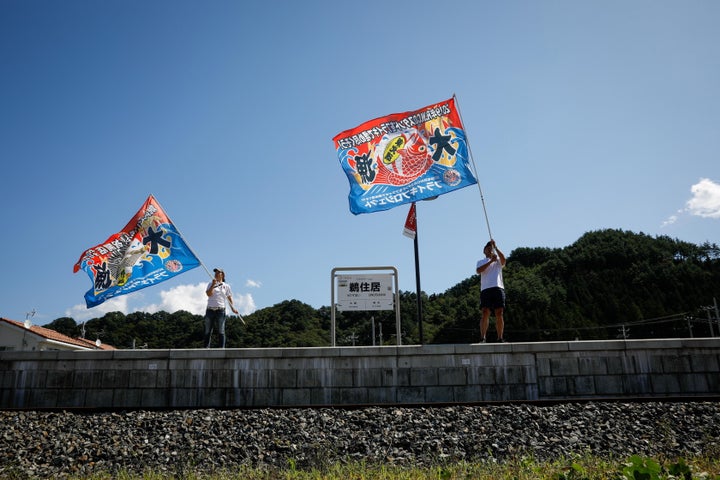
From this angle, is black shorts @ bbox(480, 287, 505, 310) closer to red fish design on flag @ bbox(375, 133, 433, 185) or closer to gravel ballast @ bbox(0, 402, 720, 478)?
gravel ballast @ bbox(0, 402, 720, 478)

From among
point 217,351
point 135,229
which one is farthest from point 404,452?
point 135,229

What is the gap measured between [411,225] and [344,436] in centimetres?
550

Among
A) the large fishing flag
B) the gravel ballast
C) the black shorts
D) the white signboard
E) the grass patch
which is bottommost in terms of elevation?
the grass patch

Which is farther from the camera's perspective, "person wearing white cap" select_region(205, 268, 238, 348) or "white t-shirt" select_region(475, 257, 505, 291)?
"person wearing white cap" select_region(205, 268, 238, 348)

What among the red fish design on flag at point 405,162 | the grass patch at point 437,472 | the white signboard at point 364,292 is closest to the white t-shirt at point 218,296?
the white signboard at point 364,292

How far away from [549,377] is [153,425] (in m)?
6.74

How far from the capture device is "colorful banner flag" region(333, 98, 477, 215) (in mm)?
11141

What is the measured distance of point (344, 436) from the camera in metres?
7.38

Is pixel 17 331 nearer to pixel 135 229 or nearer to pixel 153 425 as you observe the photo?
pixel 135 229

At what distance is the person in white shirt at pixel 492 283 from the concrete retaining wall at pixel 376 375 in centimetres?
89

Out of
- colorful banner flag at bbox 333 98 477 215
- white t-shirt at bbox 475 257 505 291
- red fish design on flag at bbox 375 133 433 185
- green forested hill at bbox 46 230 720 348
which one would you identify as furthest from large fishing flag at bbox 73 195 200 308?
green forested hill at bbox 46 230 720 348

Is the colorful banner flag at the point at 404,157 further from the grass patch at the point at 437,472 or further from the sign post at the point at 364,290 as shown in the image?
the grass patch at the point at 437,472

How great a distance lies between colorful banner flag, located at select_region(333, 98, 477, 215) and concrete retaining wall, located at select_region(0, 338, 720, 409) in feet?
11.0

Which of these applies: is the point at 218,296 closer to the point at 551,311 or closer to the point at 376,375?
the point at 376,375
